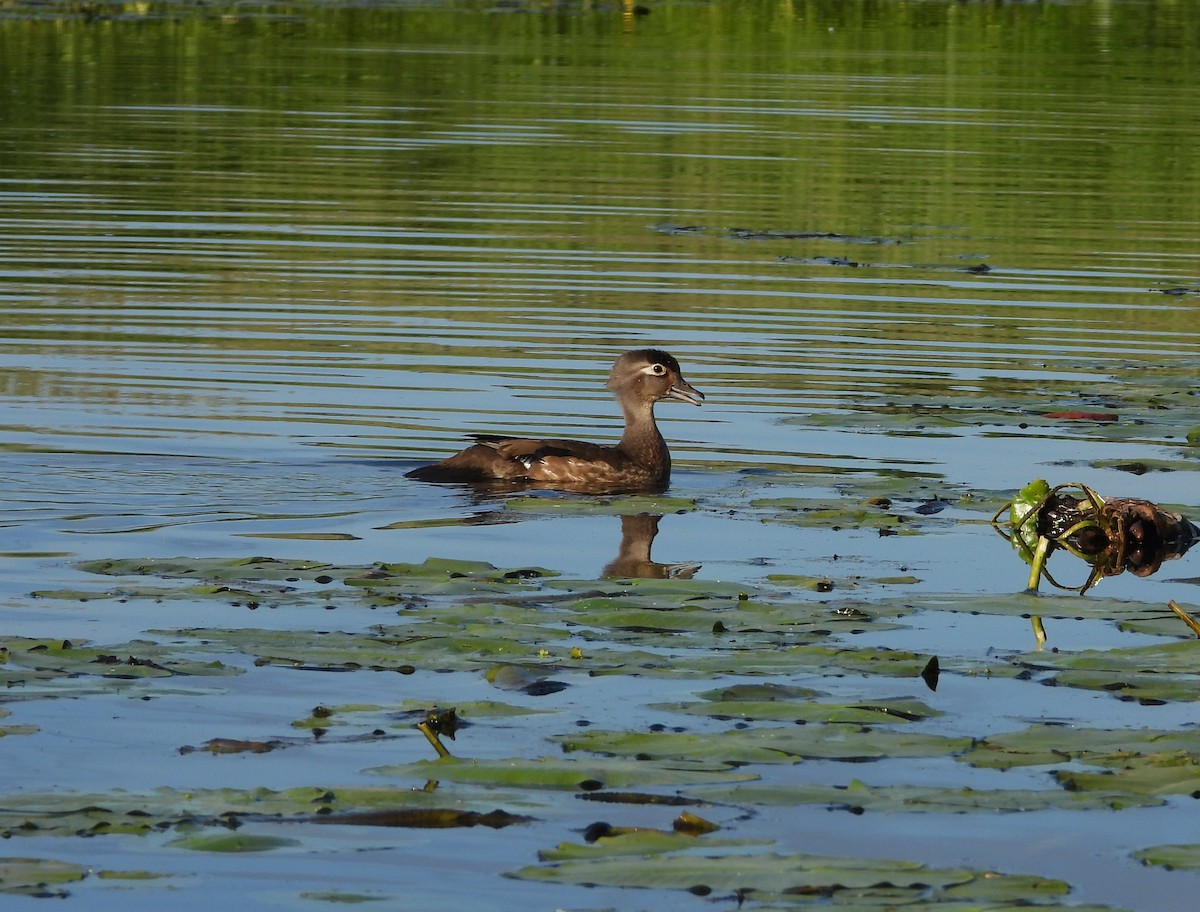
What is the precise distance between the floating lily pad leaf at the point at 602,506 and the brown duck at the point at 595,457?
41 cm

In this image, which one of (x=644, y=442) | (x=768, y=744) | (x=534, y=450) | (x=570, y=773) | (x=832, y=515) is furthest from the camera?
(x=644, y=442)

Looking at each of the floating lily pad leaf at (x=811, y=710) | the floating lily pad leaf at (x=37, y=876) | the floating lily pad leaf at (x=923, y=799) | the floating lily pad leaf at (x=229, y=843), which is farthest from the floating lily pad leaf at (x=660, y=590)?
the floating lily pad leaf at (x=37, y=876)

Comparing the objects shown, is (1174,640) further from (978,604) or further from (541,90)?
(541,90)

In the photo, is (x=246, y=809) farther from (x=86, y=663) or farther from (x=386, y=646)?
(x=386, y=646)

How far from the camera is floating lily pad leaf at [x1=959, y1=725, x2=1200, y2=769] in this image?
6.39m

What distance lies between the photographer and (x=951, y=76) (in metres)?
35.7

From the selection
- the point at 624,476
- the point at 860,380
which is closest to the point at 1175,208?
the point at 860,380

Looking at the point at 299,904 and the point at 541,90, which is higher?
the point at 541,90

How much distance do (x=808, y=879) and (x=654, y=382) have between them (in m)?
6.94

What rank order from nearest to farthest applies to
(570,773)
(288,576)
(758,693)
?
(570,773), (758,693), (288,576)

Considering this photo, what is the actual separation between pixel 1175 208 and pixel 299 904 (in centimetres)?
1998

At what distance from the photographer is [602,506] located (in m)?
10.5

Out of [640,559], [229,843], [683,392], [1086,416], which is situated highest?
[683,392]

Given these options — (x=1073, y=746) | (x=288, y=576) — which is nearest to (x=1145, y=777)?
(x=1073, y=746)
